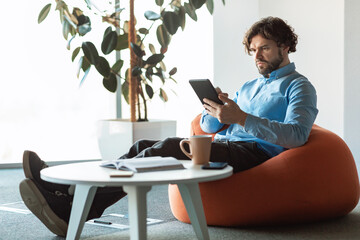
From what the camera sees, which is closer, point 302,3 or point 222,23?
point 302,3

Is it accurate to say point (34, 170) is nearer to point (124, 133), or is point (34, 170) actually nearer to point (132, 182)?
point (132, 182)

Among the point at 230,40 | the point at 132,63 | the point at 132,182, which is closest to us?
the point at 132,182

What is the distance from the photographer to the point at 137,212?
65.6 inches

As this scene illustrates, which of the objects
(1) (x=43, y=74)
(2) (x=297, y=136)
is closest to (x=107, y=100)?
(1) (x=43, y=74)

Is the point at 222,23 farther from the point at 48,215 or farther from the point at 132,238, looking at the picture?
the point at 132,238

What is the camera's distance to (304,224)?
2434mm

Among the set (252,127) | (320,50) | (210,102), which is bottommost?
(252,127)

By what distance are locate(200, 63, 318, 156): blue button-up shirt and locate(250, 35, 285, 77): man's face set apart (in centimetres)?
4

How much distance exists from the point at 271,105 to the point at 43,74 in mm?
2733

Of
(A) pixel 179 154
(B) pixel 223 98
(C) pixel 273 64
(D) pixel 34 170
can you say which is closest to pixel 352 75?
(C) pixel 273 64

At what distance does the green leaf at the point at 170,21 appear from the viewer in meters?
3.72

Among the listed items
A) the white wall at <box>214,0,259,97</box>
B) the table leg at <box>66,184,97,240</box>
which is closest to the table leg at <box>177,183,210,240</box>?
the table leg at <box>66,184,97,240</box>

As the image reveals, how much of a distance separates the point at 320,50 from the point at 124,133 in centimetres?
192

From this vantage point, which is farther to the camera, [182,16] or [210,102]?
[182,16]
